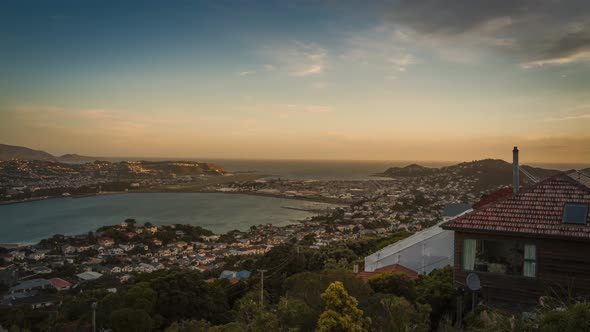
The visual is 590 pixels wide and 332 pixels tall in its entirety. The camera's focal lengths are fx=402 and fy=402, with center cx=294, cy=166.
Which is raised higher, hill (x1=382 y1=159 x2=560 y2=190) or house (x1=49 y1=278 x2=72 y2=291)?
hill (x1=382 y1=159 x2=560 y2=190)

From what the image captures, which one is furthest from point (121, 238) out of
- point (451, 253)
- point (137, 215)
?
point (451, 253)

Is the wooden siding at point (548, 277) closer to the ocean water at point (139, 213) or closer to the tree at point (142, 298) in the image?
the tree at point (142, 298)

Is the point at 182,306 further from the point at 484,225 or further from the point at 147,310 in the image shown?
the point at 484,225

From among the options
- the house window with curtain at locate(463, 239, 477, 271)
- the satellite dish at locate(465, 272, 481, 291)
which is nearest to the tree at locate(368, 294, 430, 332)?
the satellite dish at locate(465, 272, 481, 291)

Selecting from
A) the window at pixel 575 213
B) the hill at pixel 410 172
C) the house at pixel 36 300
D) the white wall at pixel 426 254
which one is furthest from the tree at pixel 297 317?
the hill at pixel 410 172

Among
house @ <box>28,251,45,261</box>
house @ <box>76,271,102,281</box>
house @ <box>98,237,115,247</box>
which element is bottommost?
house @ <box>28,251,45,261</box>

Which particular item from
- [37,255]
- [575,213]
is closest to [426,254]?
[575,213]

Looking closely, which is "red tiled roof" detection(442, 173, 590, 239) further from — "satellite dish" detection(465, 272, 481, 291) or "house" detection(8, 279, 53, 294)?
"house" detection(8, 279, 53, 294)

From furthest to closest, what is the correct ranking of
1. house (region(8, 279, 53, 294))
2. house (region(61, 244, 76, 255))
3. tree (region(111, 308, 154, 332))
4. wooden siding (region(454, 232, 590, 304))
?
house (region(61, 244, 76, 255))
house (region(8, 279, 53, 294))
tree (region(111, 308, 154, 332))
wooden siding (region(454, 232, 590, 304))

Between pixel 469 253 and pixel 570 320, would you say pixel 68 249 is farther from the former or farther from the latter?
pixel 570 320
